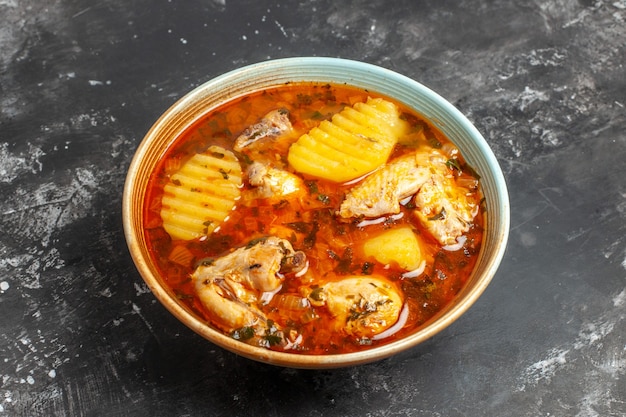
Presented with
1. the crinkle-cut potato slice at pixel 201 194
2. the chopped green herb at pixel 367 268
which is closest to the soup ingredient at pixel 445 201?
the chopped green herb at pixel 367 268

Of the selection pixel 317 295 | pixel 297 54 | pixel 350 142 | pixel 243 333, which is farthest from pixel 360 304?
pixel 297 54

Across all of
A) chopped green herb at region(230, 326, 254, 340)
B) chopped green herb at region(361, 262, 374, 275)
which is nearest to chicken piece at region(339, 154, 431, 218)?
chopped green herb at region(361, 262, 374, 275)

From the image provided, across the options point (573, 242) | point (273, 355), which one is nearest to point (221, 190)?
point (273, 355)

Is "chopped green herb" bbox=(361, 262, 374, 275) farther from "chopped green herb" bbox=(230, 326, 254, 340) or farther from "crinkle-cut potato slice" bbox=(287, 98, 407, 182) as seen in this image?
"chopped green herb" bbox=(230, 326, 254, 340)

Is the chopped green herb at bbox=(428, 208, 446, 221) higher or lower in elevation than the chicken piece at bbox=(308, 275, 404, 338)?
higher

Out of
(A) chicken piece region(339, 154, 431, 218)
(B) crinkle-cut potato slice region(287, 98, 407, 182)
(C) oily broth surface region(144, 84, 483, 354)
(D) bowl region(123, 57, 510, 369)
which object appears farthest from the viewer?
(B) crinkle-cut potato slice region(287, 98, 407, 182)

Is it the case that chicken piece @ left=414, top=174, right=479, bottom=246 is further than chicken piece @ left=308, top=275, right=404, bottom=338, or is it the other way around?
chicken piece @ left=414, top=174, right=479, bottom=246
